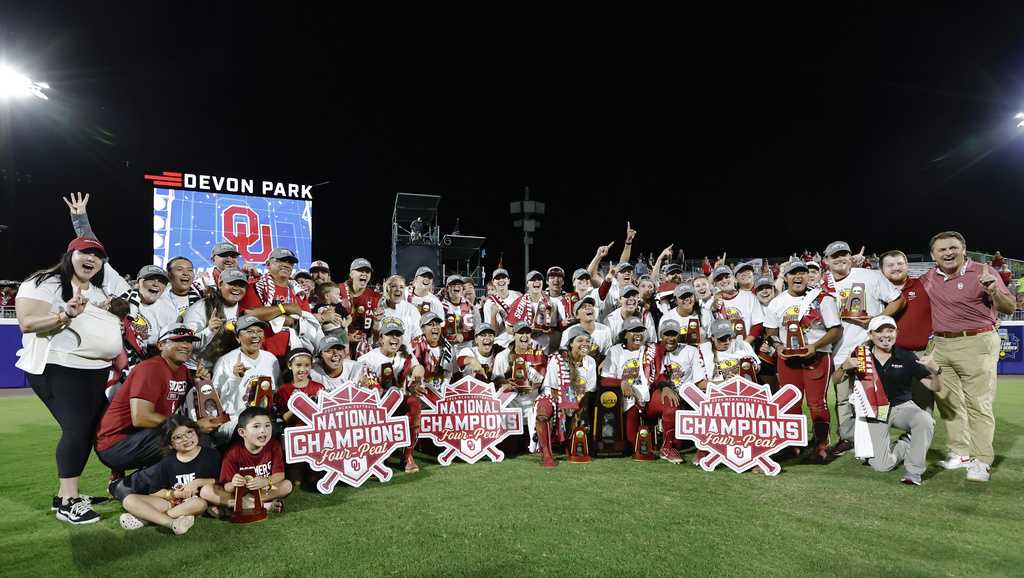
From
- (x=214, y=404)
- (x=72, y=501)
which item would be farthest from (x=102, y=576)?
(x=214, y=404)

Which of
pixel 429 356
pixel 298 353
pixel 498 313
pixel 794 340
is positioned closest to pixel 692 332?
pixel 794 340

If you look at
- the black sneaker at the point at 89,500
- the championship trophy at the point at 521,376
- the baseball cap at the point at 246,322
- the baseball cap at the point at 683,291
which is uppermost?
the baseball cap at the point at 683,291

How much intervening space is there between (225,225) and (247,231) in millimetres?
637

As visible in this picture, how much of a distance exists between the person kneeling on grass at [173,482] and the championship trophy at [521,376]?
10.4 feet

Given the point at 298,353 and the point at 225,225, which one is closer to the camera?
the point at 298,353

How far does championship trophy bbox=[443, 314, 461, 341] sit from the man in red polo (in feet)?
18.0

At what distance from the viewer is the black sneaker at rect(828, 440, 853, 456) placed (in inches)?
233

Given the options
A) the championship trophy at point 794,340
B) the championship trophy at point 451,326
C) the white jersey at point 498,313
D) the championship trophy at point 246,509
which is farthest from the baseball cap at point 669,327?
the championship trophy at point 246,509

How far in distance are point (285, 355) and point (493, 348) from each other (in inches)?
99.6

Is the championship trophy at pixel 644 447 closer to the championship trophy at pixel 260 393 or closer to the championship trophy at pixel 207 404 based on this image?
the championship trophy at pixel 260 393

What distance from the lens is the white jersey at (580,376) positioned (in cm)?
608

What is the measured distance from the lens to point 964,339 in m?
5.36

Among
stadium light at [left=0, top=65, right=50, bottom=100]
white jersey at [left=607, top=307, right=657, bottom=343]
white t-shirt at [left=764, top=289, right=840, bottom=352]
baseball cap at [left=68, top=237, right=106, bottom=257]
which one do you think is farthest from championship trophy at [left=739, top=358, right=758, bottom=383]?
stadium light at [left=0, top=65, right=50, bottom=100]

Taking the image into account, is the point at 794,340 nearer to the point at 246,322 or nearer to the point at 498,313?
the point at 498,313
